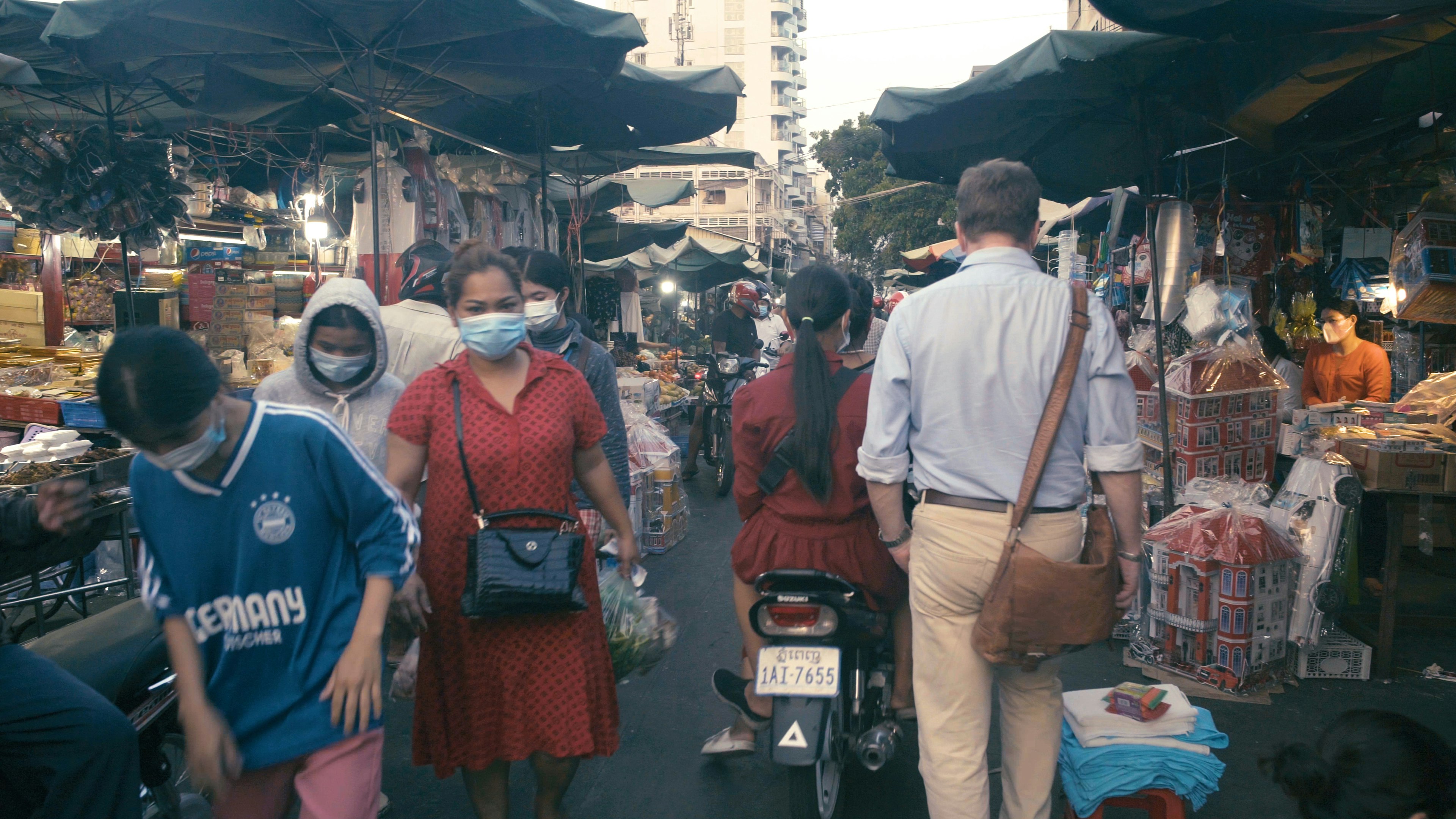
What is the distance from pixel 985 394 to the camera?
2607mm

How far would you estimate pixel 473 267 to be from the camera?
117 inches

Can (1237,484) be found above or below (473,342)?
below

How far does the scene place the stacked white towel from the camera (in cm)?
294

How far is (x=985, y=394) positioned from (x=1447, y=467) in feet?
11.8

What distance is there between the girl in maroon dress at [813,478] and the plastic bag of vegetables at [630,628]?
14.9 inches

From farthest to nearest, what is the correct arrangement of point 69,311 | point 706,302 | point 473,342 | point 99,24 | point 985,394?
point 706,302 < point 69,311 < point 99,24 < point 473,342 < point 985,394

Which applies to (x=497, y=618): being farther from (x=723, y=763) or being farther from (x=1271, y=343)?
(x=1271, y=343)

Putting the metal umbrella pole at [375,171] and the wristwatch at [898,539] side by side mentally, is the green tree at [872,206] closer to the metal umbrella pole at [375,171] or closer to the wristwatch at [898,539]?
the metal umbrella pole at [375,171]

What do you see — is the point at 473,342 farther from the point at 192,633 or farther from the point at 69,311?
the point at 69,311

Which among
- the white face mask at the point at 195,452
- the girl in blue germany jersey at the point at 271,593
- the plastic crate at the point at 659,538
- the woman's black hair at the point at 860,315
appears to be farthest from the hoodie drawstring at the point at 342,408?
the plastic crate at the point at 659,538

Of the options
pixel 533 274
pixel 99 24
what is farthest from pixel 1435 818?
pixel 99 24

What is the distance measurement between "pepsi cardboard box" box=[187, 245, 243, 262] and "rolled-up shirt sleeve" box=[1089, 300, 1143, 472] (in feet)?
38.5

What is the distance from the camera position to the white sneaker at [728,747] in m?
3.83

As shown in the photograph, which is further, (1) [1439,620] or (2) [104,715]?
(1) [1439,620]
